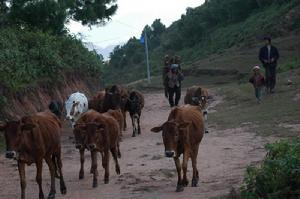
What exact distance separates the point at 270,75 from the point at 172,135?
14.1 metres

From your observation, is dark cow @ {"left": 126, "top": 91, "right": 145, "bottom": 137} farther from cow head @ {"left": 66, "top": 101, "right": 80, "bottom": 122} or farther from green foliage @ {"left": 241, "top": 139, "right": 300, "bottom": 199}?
green foliage @ {"left": 241, "top": 139, "right": 300, "bottom": 199}

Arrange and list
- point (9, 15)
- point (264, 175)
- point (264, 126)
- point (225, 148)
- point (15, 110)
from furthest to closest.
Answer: point (9, 15) → point (15, 110) → point (264, 126) → point (225, 148) → point (264, 175)

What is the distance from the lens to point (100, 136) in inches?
510

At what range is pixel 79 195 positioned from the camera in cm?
1207

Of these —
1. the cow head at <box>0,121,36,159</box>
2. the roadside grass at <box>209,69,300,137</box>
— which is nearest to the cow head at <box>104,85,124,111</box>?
the roadside grass at <box>209,69,300,137</box>

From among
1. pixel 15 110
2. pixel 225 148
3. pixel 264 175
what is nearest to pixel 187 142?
pixel 264 175

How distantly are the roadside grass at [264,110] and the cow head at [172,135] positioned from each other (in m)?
5.43

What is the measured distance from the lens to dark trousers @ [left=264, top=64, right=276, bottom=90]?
2444 centimetres

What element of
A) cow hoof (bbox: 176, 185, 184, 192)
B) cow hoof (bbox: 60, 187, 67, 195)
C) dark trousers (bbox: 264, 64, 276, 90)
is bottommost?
cow hoof (bbox: 60, 187, 67, 195)

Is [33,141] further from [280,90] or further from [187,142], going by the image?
[280,90]

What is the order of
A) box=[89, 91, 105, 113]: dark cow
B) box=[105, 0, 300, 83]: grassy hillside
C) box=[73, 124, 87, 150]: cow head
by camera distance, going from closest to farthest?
box=[73, 124, 87, 150]: cow head → box=[89, 91, 105, 113]: dark cow → box=[105, 0, 300, 83]: grassy hillside

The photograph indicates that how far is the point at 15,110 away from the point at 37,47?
4759 millimetres

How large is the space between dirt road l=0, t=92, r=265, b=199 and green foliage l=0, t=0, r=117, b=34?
27.3ft

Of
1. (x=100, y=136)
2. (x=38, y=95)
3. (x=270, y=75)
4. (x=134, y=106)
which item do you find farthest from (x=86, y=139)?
(x=270, y=75)
